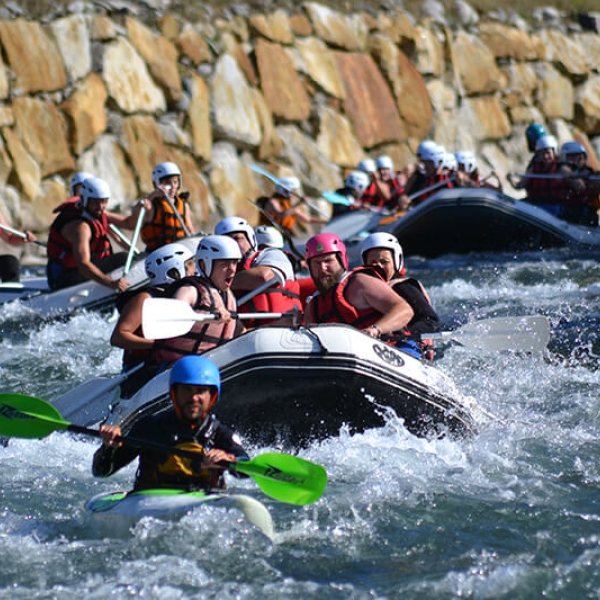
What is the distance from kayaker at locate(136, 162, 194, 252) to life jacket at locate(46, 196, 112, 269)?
757 mm

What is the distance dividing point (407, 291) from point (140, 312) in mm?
1513

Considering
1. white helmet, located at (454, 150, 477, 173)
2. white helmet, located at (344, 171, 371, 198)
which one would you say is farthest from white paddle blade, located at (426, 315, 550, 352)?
white helmet, located at (454, 150, 477, 173)

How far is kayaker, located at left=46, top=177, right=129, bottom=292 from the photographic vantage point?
406 inches

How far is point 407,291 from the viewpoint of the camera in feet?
23.4

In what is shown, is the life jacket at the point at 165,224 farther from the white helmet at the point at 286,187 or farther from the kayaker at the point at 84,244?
the white helmet at the point at 286,187

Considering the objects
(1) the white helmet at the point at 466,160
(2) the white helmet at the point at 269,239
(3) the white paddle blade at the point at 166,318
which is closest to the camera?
(3) the white paddle blade at the point at 166,318

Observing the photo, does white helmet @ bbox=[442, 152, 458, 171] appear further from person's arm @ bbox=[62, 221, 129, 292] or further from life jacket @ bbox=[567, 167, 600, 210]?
person's arm @ bbox=[62, 221, 129, 292]

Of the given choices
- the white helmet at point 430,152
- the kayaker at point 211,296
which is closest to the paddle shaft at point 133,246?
the kayaker at point 211,296

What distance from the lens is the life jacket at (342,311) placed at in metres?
6.93

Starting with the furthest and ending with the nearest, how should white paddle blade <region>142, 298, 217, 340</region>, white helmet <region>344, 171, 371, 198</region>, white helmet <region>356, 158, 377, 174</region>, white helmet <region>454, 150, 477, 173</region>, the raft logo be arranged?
white helmet <region>356, 158, 377, 174</region>, white helmet <region>454, 150, 477, 173</region>, white helmet <region>344, 171, 371, 198</region>, the raft logo, white paddle blade <region>142, 298, 217, 340</region>

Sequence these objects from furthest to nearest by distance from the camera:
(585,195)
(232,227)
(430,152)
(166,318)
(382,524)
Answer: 1. (430,152)
2. (585,195)
3. (232,227)
4. (166,318)
5. (382,524)

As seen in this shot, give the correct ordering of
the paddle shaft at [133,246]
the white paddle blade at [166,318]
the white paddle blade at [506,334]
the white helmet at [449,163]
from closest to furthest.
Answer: the white paddle blade at [166,318]
the white paddle blade at [506,334]
the paddle shaft at [133,246]
the white helmet at [449,163]

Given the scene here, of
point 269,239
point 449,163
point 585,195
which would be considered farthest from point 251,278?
point 449,163

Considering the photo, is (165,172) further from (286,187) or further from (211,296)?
(211,296)
